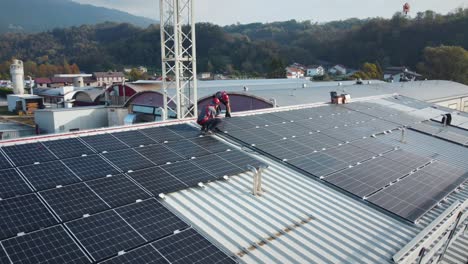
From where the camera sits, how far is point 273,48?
476ft

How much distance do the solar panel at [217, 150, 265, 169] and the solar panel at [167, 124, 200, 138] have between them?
1.79m

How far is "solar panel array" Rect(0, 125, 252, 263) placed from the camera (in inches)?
234

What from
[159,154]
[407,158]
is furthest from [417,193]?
[159,154]

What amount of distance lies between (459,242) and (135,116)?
93.8ft

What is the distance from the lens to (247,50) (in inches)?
5458

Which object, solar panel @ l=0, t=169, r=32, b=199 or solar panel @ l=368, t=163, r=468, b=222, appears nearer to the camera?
solar panel @ l=0, t=169, r=32, b=199

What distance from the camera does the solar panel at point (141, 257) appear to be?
5.79 m

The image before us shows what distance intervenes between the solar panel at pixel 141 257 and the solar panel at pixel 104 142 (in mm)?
4649

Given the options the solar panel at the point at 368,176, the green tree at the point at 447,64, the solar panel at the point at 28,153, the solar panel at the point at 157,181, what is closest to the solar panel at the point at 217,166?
the solar panel at the point at 157,181

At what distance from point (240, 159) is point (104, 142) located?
452 centimetres

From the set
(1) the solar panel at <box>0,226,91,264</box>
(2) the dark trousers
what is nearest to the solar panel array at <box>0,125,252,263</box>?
(1) the solar panel at <box>0,226,91,264</box>

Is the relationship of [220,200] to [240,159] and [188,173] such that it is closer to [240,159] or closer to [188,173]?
[188,173]

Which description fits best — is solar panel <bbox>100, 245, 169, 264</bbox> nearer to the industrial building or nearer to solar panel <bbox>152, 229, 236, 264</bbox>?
the industrial building

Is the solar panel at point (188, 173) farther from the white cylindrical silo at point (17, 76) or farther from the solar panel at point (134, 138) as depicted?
the white cylindrical silo at point (17, 76)
